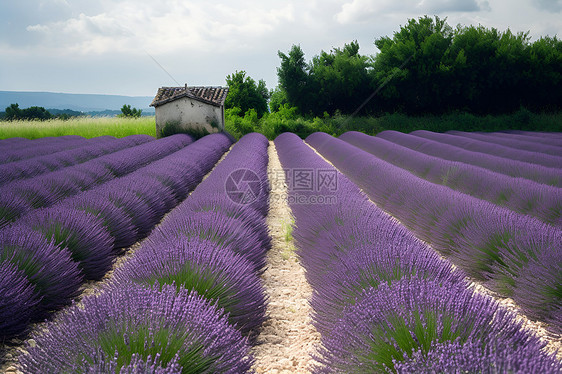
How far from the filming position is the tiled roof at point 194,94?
14984 millimetres

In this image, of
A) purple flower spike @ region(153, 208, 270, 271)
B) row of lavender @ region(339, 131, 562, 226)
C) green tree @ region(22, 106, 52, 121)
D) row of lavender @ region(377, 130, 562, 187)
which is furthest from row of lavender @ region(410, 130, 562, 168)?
green tree @ region(22, 106, 52, 121)

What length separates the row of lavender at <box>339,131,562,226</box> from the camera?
4.34m

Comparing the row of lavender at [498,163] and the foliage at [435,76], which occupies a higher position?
the foliage at [435,76]

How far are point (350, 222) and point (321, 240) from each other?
25 centimetres

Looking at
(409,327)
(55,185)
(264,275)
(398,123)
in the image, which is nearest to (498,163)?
(264,275)

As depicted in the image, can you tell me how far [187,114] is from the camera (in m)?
15.1

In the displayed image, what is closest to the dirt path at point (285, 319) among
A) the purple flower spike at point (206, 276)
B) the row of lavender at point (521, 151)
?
the purple flower spike at point (206, 276)

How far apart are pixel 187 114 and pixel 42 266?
12.9m

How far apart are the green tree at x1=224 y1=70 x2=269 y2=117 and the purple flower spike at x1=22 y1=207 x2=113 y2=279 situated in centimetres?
2279

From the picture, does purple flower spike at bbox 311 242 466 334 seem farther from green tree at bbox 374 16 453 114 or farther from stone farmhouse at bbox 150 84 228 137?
green tree at bbox 374 16 453 114

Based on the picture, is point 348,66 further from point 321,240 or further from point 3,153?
point 321,240

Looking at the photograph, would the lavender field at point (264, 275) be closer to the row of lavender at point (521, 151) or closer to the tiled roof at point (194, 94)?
the row of lavender at point (521, 151)

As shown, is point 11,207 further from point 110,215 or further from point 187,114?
point 187,114

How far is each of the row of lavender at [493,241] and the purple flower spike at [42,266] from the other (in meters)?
3.01
